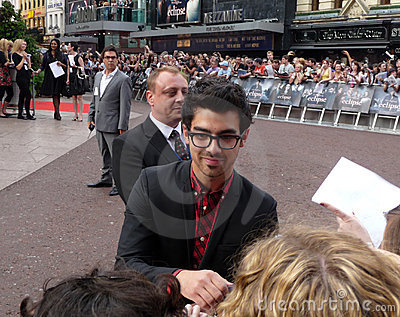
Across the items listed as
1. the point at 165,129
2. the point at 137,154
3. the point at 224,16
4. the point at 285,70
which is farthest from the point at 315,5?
the point at 137,154

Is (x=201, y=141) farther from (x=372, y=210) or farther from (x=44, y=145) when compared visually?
(x=44, y=145)

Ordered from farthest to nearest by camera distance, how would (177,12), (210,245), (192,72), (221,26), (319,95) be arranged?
1. (177,12)
2. (221,26)
3. (192,72)
4. (319,95)
5. (210,245)

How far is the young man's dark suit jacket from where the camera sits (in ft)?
5.74

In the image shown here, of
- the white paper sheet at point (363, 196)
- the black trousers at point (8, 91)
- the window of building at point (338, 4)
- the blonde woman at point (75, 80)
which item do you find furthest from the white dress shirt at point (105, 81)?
the window of building at point (338, 4)

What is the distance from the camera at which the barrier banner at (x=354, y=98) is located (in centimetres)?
1286

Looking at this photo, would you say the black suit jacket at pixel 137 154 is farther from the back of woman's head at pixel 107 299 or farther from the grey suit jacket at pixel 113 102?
the grey suit jacket at pixel 113 102

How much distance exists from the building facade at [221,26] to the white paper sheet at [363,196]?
89.1 feet

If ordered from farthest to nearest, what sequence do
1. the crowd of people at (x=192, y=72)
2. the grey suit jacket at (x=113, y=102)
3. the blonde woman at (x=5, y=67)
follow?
the crowd of people at (x=192, y=72), the blonde woman at (x=5, y=67), the grey suit jacket at (x=113, y=102)

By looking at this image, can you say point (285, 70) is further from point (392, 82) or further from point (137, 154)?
point (137, 154)

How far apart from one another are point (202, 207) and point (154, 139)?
102 cm

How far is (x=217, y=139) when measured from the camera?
181 cm

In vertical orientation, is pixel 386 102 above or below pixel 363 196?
below

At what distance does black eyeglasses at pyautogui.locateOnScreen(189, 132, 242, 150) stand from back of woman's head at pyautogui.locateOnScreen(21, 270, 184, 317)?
0.78 meters

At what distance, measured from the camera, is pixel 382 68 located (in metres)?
14.7
